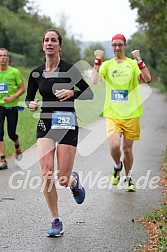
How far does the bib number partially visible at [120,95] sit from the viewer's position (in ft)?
30.6

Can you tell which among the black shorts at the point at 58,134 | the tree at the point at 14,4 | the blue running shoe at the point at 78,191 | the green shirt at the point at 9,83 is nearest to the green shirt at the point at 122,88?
the blue running shoe at the point at 78,191

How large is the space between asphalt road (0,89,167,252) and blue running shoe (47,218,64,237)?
7cm

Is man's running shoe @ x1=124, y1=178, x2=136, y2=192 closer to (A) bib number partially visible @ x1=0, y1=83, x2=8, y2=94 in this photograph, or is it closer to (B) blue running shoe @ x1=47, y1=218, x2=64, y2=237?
(B) blue running shoe @ x1=47, y1=218, x2=64, y2=237

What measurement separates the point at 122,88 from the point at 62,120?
106 inches

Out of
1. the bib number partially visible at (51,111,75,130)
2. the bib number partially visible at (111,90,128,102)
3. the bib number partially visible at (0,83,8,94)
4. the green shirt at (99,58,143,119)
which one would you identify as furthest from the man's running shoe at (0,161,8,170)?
the bib number partially visible at (51,111,75,130)

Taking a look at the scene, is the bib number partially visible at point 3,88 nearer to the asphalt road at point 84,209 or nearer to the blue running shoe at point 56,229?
the asphalt road at point 84,209

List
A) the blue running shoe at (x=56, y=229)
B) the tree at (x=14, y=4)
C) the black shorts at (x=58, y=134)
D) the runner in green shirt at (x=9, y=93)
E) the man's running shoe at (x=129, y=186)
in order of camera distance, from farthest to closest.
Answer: the tree at (x=14, y=4) → the runner in green shirt at (x=9, y=93) → the man's running shoe at (x=129, y=186) → the black shorts at (x=58, y=134) → the blue running shoe at (x=56, y=229)

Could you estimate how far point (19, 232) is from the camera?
22.4 ft

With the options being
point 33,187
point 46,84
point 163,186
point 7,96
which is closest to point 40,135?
point 46,84

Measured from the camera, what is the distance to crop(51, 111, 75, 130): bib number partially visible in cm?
677

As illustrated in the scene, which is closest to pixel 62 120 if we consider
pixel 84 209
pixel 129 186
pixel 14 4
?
pixel 84 209

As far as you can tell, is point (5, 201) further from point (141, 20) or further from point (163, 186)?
point (141, 20)

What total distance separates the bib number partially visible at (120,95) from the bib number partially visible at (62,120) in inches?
103

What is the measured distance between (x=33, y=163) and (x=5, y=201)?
3615mm
